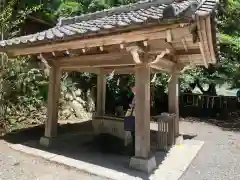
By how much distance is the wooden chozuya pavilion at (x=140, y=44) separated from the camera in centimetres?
328

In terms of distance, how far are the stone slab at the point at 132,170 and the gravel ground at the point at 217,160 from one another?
6.9 inches

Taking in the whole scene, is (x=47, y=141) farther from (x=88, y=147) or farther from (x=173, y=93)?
(x=173, y=93)

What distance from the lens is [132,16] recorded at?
14.4 ft

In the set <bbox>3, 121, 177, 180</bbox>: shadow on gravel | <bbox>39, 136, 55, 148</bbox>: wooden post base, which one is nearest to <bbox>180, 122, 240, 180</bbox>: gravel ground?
<bbox>3, 121, 177, 180</bbox>: shadow on gravel

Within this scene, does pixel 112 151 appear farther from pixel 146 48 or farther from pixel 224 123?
pixel 224 123

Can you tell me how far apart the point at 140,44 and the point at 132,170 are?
7.54 ft

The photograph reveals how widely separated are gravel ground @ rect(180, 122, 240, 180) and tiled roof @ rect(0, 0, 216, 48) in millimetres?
2901

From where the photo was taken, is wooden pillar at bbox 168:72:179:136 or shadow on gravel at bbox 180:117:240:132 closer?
wooden pillar at bbox 168:72:179:136

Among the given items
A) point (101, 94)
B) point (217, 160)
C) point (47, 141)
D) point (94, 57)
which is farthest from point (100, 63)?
point (217, 160)

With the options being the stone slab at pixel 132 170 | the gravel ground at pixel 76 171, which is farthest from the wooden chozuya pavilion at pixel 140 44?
the gravel ground at pixel 76 171

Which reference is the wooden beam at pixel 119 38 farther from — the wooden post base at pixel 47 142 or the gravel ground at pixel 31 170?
the gravel ground at pixel 31 170

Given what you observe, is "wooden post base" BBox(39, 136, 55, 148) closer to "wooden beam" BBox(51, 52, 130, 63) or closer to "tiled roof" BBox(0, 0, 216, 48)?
"wooden beam" BBox(51, 52, 130, 63)

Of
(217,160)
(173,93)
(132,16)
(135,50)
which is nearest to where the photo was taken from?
(135,50)

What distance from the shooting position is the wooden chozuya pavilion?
3.28m
